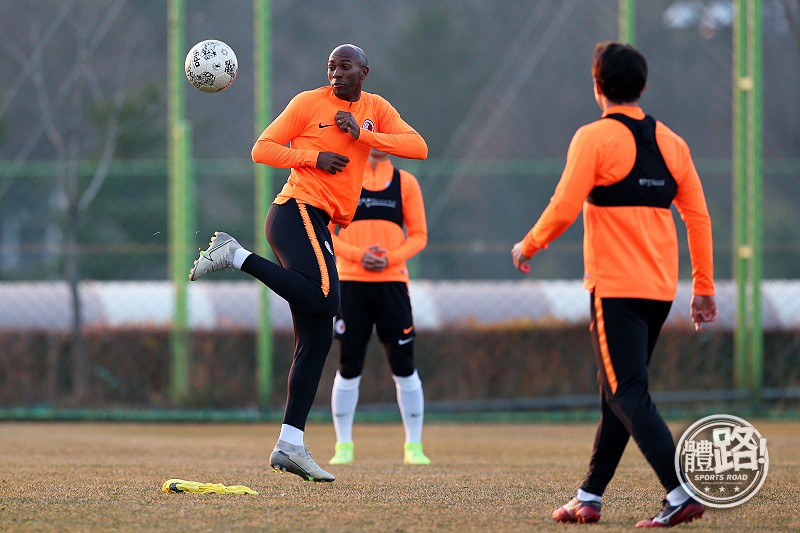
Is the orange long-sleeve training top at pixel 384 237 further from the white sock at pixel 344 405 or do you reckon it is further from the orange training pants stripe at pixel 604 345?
the orange training pants stripe at pixel 604 345

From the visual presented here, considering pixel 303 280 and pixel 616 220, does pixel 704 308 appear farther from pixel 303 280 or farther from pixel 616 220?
pixel 303 280

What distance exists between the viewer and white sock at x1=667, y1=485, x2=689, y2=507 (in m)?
4.32

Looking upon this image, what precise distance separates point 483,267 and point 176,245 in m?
3.60

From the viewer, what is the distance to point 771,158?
1540 cm

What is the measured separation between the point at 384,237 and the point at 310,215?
7.12ft

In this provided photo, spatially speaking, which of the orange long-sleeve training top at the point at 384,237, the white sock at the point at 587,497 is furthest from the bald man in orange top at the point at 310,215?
the orange long-sleeve training top at the point at 384,237

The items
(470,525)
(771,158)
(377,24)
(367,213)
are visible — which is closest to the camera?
(470,525)

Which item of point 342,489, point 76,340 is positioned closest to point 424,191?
→ point 76,340

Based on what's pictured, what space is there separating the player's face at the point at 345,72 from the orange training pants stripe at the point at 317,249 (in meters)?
0.60

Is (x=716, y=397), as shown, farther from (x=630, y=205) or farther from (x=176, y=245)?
(x=630, y=205)

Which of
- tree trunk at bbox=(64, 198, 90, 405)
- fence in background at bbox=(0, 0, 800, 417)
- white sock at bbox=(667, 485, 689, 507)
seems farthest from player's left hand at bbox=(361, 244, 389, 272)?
tree trunk at bbox=(64, 198, 90, 405)

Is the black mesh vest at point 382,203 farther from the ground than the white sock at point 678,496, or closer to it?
farther from the ground

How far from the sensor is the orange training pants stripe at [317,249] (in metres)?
5.47

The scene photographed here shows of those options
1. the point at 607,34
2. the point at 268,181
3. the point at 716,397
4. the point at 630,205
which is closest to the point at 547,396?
the point at 716,397
